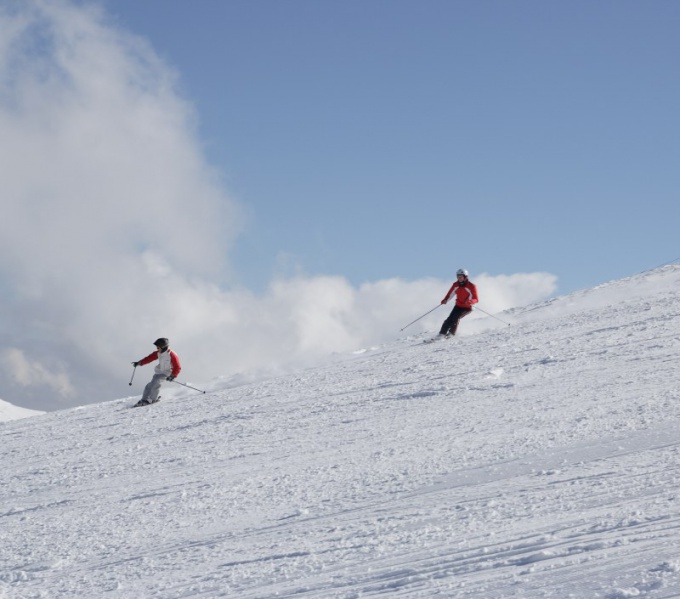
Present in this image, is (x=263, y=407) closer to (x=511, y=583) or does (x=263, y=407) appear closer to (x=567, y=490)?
(x=567, y=490)

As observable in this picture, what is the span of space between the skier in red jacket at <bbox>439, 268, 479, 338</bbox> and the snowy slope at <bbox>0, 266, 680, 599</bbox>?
4289 mm

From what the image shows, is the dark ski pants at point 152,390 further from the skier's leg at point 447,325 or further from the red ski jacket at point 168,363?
the skier's leg at point 447,325

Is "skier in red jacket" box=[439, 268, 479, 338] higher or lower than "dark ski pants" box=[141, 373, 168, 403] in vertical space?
higher

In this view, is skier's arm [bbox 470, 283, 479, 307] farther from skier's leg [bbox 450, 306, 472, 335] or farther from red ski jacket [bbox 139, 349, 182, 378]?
red ski jacket [bbox 139, 349, 182, 378]

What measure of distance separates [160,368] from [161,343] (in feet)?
1.88

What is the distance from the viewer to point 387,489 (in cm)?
707

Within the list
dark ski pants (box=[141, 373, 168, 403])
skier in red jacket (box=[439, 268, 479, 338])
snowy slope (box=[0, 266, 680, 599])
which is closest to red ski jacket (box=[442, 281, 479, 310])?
skier in red jacket (box=[439, 268, 479, 338])

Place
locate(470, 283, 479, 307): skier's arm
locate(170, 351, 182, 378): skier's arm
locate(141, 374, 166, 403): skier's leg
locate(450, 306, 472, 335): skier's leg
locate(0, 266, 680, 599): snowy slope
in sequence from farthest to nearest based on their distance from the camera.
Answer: locate(450, 306, 472, 335): skier's leg, locate(470, 283, 479, 307): skier's arm, locate(170, 351, 182, 378): skier's arm, locate(141, 374, 166, 403): skier's leg, locate(0, 266, 680, 599): snowy slope

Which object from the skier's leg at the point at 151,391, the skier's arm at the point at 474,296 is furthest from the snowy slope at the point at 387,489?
the skier's arm at the point at 474,296

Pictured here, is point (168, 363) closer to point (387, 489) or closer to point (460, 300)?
point (460, 300)

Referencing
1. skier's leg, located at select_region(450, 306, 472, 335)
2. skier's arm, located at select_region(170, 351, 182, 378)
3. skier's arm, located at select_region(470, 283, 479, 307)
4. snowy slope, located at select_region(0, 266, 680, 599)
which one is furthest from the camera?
skier's leg, located at select_region(450, 306, 472, 335)

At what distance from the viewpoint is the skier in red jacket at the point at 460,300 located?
1838 cm

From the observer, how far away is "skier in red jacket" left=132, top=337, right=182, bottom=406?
16.7m

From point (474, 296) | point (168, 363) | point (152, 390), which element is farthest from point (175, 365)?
point (474, 296)
